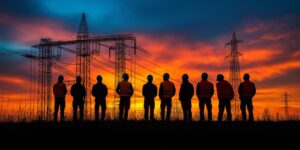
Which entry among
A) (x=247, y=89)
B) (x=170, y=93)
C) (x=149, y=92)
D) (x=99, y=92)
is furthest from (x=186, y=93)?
(x=99, y=92)

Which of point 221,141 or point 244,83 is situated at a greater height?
point 244,83

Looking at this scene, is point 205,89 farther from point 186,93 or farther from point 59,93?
point 59,93

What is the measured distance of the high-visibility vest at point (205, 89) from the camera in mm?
21938

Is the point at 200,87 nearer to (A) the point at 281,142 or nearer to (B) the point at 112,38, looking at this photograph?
(A) the point at 281,142

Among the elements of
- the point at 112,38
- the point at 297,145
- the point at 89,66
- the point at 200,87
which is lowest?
the point at 297,145

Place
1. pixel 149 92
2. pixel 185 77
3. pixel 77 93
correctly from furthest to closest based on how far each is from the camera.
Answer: pixel 77 93 < pixel 149 92 < pixel 185 77

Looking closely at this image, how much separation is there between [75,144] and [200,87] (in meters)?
8.62

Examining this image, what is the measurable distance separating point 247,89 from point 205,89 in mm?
2331

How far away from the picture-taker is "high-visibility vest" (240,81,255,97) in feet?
74.5

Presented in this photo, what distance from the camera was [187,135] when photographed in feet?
53.2

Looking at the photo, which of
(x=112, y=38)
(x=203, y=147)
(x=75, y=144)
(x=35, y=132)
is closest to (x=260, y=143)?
(x=203, y=147)

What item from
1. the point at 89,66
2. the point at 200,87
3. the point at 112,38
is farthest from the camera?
the point at 112,38

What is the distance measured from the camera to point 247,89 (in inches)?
895

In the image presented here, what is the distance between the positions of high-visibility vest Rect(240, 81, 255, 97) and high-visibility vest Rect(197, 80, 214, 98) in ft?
5.82
